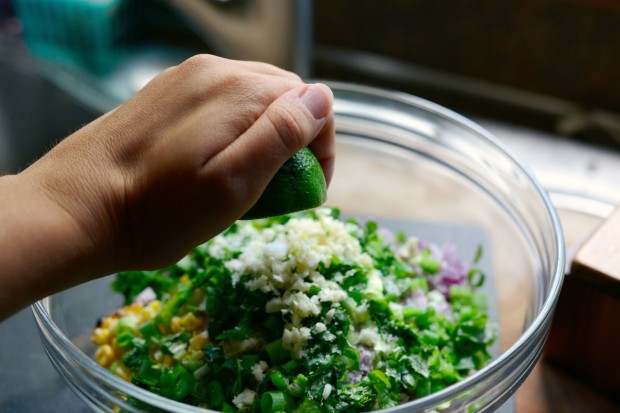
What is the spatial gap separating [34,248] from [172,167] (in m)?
0.13

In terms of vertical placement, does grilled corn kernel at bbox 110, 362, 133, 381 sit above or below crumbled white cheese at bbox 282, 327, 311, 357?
below

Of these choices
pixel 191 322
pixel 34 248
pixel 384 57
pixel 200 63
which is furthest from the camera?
pixel 384 57

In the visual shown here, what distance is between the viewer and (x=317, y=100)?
671 mm

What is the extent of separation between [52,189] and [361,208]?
662 millimetres

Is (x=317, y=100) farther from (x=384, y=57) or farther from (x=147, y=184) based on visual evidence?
(x=384, y=57)

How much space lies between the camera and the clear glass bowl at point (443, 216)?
2.39ft

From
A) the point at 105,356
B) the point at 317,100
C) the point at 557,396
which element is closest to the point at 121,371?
the point at 105,356

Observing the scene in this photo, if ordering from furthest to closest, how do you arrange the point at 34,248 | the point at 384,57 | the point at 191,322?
the point at 384,57 < the point at 191,322 < the point at 34,248

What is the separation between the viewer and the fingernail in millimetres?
664

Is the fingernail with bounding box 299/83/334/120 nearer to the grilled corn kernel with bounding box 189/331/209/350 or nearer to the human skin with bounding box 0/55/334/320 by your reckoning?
the human skin with bounding box 0/55/334/320

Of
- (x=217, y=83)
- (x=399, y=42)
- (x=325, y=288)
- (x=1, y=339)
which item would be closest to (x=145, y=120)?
(x=217, y=83)

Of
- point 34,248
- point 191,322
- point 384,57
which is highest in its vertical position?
point 34,248

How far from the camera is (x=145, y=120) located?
0.67 m

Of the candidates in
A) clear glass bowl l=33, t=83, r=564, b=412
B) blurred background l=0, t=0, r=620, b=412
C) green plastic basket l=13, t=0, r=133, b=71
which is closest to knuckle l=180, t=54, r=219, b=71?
clear glass bowl l=33, t=83, r=564, b=412
